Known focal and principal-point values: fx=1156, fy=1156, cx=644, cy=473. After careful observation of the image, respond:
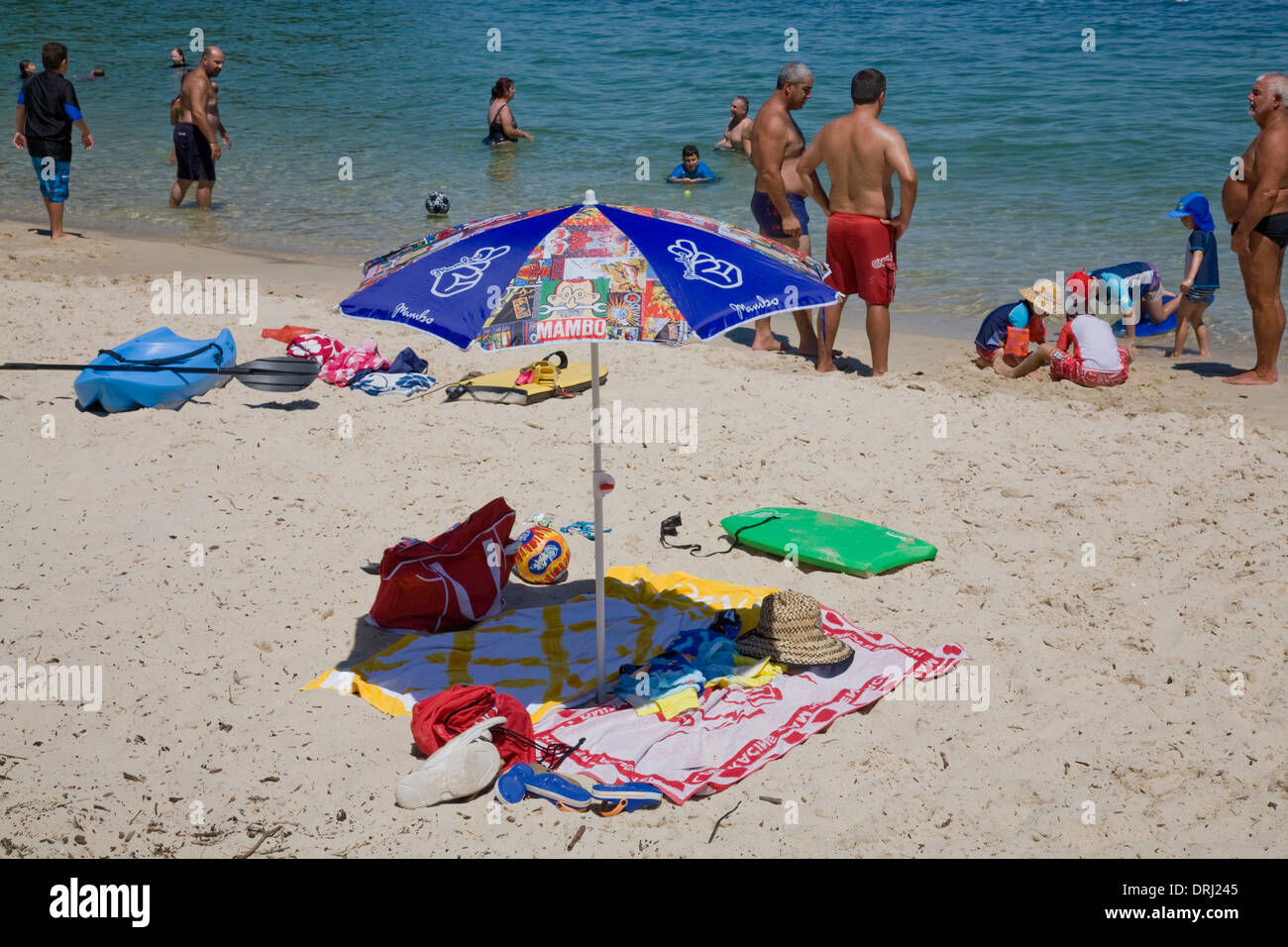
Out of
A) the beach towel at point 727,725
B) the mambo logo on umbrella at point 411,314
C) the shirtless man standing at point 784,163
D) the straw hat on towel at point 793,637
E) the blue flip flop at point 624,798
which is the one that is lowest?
the blue flip flop at point 624,798

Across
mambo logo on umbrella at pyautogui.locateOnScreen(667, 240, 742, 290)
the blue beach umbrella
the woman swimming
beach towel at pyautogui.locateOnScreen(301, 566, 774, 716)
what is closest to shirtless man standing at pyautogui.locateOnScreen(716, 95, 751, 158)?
the woman swimming

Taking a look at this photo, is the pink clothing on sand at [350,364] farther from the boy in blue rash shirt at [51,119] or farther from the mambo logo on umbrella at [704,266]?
the boy in blue rash shirt at [51,119]

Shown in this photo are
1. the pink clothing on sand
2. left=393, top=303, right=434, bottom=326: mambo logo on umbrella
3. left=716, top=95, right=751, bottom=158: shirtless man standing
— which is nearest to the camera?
left=393, top=303, right=434, bottom=326: mambo logo on umbrella

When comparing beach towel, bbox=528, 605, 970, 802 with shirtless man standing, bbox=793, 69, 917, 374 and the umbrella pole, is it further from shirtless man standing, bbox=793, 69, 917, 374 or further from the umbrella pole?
shirtless man standing, bbox=793, 69, 917, 374

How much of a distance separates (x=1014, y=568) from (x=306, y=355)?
4618 millimetres

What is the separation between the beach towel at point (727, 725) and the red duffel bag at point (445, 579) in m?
0.74

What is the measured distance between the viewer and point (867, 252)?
→ 7352 mm

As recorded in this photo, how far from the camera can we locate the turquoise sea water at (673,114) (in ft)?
39.3

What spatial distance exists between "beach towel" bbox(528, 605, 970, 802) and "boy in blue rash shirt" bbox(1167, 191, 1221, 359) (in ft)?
16.1

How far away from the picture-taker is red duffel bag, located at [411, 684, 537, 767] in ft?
12.5

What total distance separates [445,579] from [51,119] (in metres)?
8.26

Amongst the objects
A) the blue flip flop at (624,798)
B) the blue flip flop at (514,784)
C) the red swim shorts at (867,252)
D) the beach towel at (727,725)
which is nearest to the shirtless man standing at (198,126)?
the red swim shorts at (867,252)

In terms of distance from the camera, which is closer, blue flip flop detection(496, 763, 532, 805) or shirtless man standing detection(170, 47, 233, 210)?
blue flip flop detection(496, 763, 532, 805)
